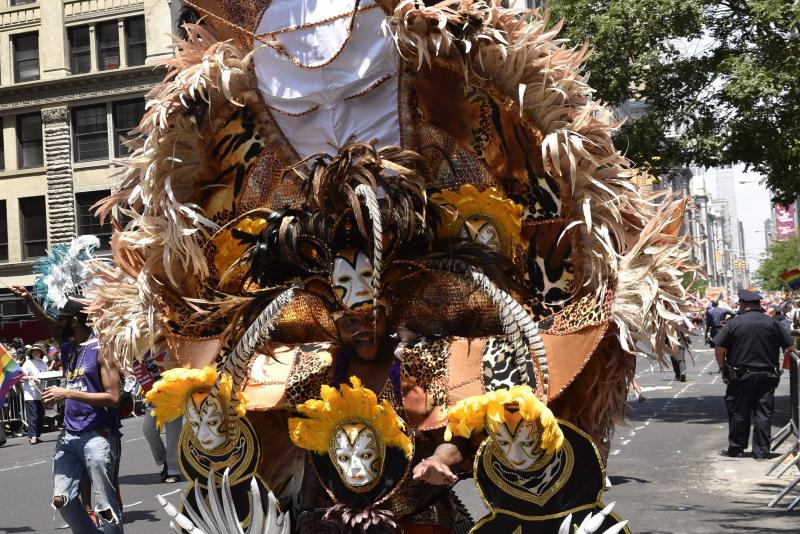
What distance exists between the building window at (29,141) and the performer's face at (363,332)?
34315 mm

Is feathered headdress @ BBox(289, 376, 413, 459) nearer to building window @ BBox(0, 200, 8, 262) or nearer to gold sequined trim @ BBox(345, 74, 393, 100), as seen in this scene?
gold sequined trim @ BBox(345, 74, 393, 100)

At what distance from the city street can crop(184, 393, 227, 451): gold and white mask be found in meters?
4.65

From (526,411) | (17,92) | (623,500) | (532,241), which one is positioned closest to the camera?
(526,411)

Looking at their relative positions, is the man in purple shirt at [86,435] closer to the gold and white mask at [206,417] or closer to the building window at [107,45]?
the gold and white mask at [206,417]

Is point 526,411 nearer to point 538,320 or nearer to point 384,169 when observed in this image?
point 538,320

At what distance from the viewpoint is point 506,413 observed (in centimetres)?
352

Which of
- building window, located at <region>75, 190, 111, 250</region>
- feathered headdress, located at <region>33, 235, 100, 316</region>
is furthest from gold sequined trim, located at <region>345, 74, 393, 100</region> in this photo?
building window, located at <region>75, 190, 111, 250</region>

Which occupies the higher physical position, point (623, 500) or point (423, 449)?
point (423, 449)

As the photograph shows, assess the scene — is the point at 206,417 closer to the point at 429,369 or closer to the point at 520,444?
the point at 429,369

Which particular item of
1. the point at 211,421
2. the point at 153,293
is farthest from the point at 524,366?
the point at 153,293

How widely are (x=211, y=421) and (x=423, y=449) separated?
86 centimetres

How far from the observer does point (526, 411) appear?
349cm

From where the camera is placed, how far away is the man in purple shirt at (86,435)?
662 cm

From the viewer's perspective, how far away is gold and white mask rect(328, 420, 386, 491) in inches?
158
